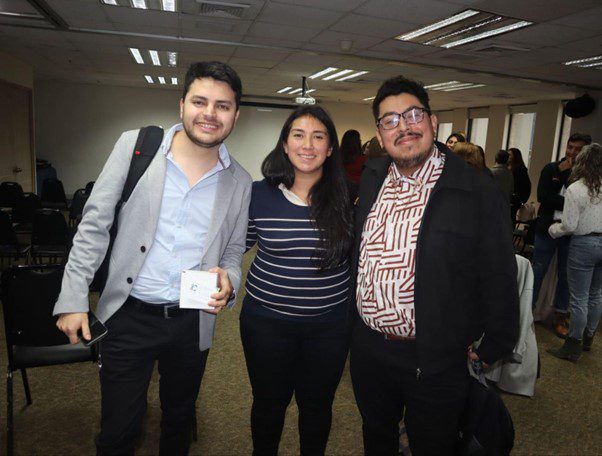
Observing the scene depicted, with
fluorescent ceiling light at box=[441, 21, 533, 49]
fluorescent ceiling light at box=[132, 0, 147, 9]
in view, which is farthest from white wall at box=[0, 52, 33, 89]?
fluorescent ceiling light at box=[441, 21, 533, 49]

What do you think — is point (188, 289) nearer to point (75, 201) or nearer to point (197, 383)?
point (197, 383)

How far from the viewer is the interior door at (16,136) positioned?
7.37 m

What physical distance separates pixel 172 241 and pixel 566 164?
3834mm

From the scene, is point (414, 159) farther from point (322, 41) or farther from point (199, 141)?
point (322, 41)

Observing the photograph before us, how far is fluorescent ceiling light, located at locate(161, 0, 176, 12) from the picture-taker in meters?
4.32

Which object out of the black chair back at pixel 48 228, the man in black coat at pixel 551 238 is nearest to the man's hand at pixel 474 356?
the man in black coat at pixel 551 238

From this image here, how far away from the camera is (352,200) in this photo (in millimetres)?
1865

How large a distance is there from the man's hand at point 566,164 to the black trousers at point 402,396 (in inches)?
125

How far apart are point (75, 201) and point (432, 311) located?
4898mm

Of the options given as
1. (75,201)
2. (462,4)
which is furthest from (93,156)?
(462,4)

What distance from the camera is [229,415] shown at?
8.25 ft

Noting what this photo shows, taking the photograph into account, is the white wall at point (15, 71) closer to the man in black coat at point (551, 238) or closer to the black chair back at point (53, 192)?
the black chair back at point (53, 192)

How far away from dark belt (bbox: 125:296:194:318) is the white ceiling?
Result: 3531mm

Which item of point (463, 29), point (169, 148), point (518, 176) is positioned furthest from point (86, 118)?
point (169, 148)
